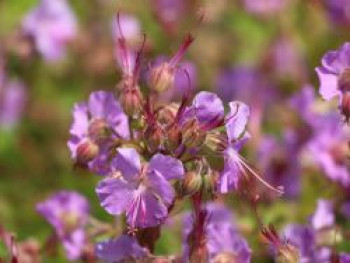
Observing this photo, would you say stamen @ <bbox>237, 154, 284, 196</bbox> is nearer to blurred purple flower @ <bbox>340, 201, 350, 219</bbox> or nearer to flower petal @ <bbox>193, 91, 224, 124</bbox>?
flower petal @ <bbox>193, 91, 224, 124</bbox>

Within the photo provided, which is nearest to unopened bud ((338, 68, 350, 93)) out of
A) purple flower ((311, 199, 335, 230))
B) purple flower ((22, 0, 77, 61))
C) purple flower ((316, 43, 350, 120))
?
purple flower ((316, 43, 350, 120))

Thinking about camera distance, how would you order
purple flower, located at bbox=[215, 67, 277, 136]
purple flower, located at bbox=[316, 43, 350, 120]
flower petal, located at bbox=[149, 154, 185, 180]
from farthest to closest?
purple flower, located at bbox=[215, 67, 277, 136] < purple flower, located at bbox=[316, 43, 350, 120] < flower petal, located at bbox=[149, 154, 185, 180]

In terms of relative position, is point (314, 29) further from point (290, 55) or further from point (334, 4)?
point (334, 4)

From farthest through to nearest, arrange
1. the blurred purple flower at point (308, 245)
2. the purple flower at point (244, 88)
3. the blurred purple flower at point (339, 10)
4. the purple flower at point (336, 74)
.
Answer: the purple flower at point (244, 88) → the blurred purple flower at point (339, 10) → the blurred purple flower at point (308, 245) → the purple flower at point (336, 74)

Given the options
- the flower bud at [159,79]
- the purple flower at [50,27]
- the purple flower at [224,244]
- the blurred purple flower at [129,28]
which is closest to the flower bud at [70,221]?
the purple flower at [224,244]

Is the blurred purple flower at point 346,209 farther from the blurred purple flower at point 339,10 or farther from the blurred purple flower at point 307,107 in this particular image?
the blurred purple flower at point 339,10

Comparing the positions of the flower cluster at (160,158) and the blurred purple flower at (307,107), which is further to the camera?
the blurred purple flower at (307,107)

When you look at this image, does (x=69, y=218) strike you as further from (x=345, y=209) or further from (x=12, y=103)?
(x=12, y=103)
